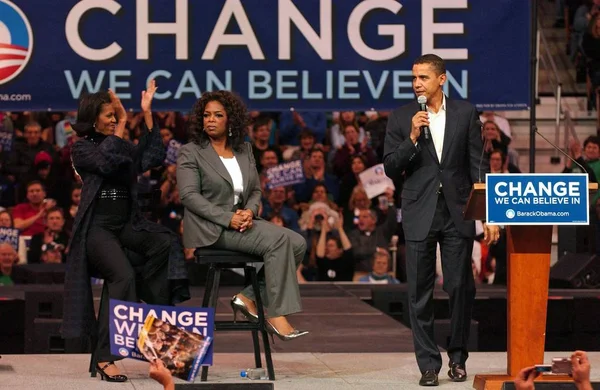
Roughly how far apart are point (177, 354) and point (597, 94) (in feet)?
34.5

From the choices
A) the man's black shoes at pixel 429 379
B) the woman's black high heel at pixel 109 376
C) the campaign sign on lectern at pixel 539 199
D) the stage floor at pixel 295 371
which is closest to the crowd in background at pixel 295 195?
the stage floor at pixel 295 371

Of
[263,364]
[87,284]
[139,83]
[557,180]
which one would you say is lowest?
[263,364]

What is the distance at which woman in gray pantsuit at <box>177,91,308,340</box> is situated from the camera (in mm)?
7195

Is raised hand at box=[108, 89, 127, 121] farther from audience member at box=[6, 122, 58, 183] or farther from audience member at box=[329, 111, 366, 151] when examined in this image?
audience member at box=[329, 111, 366, 151]

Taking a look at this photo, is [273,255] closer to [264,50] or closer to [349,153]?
[264,50]

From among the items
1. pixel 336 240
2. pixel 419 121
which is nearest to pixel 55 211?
pixel 336 240

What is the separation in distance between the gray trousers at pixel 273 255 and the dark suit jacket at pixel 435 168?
68 cm

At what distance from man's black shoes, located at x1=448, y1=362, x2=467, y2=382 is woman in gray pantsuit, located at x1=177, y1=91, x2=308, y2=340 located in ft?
2.79

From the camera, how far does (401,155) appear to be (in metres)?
7.07

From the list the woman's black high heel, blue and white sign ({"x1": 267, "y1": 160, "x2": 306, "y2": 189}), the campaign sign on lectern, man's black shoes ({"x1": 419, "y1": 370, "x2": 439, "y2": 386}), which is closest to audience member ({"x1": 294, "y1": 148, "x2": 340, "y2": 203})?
blue and white sign ({"x1": 267, "y1": 160, "x2": 306, "y2": 189})

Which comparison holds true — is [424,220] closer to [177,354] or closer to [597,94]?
[177,354]

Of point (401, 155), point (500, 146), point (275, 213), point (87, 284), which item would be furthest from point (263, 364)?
point (500, 146)

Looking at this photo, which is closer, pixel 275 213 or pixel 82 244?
pixel 82 244

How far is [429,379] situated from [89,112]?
2359 mm
